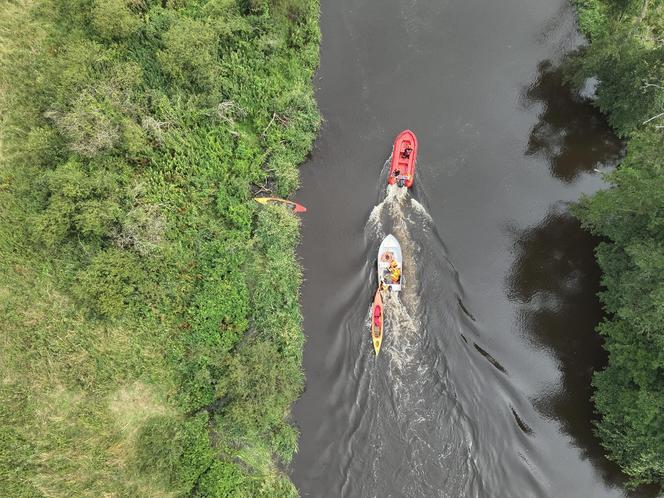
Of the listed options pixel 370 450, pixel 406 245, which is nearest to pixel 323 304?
pixel 406 245

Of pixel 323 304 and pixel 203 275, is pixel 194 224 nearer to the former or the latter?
pixel 203 275

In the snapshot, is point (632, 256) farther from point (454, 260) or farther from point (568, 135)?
point (568, 135)

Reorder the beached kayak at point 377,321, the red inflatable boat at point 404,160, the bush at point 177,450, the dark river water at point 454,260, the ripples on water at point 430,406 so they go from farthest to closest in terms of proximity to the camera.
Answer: the red inflatable boat at point 404,160
the beached kayak at point 377,321
the dark river water at point 454,260
the ripples on water at point 430,406
the bush at point 177,450

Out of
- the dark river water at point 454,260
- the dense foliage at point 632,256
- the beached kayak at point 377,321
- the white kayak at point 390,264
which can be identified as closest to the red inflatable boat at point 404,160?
the dark river water at point 454,260

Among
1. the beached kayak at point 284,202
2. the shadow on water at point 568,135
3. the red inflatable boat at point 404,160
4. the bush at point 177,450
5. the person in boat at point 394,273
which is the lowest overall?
the bush at point 177,450

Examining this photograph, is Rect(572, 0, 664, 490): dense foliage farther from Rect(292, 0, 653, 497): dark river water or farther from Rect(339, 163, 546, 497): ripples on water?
Rect(339, 163, 546, 497): ripples on water

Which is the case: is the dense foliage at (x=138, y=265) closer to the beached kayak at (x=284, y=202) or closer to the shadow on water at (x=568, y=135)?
the beached kayak at (x=284, y=202)

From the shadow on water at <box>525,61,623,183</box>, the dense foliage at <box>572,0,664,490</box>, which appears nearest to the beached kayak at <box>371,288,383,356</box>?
the dense foliage at <box>572,0,664,490</box>
